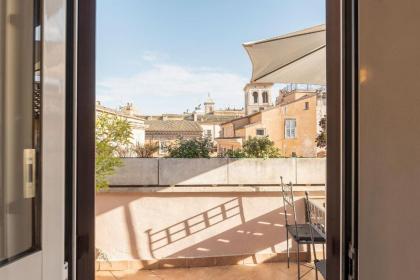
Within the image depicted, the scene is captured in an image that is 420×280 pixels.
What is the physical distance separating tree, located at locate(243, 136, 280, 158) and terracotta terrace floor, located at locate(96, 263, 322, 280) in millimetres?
1117

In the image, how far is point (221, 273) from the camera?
2.89 metres

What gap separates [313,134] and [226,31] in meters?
1.73

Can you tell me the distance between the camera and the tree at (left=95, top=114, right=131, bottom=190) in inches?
108

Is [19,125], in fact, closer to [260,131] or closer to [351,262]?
[351,262]

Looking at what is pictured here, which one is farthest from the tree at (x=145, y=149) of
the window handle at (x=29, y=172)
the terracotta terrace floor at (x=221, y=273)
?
the window handle at (x=29, y=172)

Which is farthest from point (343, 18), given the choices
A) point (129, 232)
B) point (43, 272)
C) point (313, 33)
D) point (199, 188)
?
point (129, 232)

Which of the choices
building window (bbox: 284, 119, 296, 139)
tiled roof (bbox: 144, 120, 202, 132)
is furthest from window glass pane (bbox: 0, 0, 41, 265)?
building window (bbox: 284, 119, 296, 139)

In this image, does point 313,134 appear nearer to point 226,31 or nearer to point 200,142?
point 200,142

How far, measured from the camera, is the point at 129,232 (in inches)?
116

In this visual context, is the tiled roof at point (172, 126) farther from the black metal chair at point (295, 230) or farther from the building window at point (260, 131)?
the black metal chair at point (295, 230)

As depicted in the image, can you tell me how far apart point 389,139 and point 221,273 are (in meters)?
2.50

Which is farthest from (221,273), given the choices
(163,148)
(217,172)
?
(163,148)

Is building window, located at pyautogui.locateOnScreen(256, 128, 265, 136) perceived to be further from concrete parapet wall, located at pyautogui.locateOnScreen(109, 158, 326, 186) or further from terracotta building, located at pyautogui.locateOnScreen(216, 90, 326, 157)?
concrete parapet wall, located at pyautogui.locateOnScreen(109, 158, 326, 186)

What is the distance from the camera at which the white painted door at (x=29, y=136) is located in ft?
2.08
